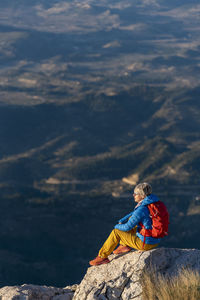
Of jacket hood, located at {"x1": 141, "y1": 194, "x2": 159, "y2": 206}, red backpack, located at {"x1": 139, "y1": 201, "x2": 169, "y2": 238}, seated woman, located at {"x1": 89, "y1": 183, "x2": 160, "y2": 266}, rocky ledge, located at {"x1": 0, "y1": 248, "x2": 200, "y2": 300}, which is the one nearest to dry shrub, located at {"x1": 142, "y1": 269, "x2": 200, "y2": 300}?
rocky ledge, located at {"x1": 0, "y1": 248, "x2": 200, "y2": 300}

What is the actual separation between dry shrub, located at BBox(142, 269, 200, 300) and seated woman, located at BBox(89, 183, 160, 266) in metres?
1.58

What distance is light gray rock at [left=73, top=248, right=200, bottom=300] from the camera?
34.6 feet

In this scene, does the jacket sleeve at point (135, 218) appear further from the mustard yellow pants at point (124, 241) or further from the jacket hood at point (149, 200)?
the mustard yellow pants at point (124, 241)

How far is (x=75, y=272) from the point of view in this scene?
210 feet

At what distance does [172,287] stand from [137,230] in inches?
104

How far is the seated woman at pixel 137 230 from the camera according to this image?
11414 millimetres

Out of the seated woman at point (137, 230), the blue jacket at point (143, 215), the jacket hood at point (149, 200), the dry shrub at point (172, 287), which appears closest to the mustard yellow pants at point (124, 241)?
the seated woman at point (137, 230)

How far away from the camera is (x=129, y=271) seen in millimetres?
10977

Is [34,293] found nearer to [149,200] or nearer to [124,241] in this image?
[124,241]

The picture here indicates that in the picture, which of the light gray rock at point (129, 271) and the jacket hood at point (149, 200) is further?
the jacket hood at point (149, 200)

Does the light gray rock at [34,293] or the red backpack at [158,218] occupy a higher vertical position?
the red backpack at [158,218]

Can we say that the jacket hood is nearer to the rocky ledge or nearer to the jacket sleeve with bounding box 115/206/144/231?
the jacket sleeve with bounding box 115/206/144/231

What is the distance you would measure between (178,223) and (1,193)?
48835 mm

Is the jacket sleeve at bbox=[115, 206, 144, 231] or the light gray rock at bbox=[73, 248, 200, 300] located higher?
the jacket sleeve at bbox=[115, 206, 144, 231]
